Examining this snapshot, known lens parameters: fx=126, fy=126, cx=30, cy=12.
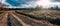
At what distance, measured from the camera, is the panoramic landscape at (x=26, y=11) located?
2959mm

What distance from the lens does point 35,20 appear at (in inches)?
113

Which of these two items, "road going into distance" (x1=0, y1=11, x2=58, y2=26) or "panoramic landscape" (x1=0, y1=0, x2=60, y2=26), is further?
"panoramic landscape" (x1=0, y1=0, x2=60, y2=26)

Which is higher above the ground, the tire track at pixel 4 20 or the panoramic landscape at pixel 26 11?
the panoramic landscape at pixel 26 11

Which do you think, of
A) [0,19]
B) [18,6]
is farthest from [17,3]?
[0,19]

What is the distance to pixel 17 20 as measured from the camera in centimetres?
297

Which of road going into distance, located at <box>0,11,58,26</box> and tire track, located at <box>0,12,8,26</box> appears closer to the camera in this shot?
road going into distance, located at <box>0,11,58,26</box>

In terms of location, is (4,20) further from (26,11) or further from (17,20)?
(26,11)

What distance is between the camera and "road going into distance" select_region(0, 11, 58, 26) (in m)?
2.79

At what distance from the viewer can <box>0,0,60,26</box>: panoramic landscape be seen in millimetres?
2959

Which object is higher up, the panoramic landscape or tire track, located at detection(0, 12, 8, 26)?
the panoramic landscape

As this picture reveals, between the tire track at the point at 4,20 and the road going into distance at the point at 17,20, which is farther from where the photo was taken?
the tire track at the point at 4,20

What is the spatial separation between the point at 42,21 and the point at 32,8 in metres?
0.48

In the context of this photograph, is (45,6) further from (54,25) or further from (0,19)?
(0,19)

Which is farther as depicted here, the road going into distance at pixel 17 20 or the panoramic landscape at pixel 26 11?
the panoramic landscape at pixel 26 11
